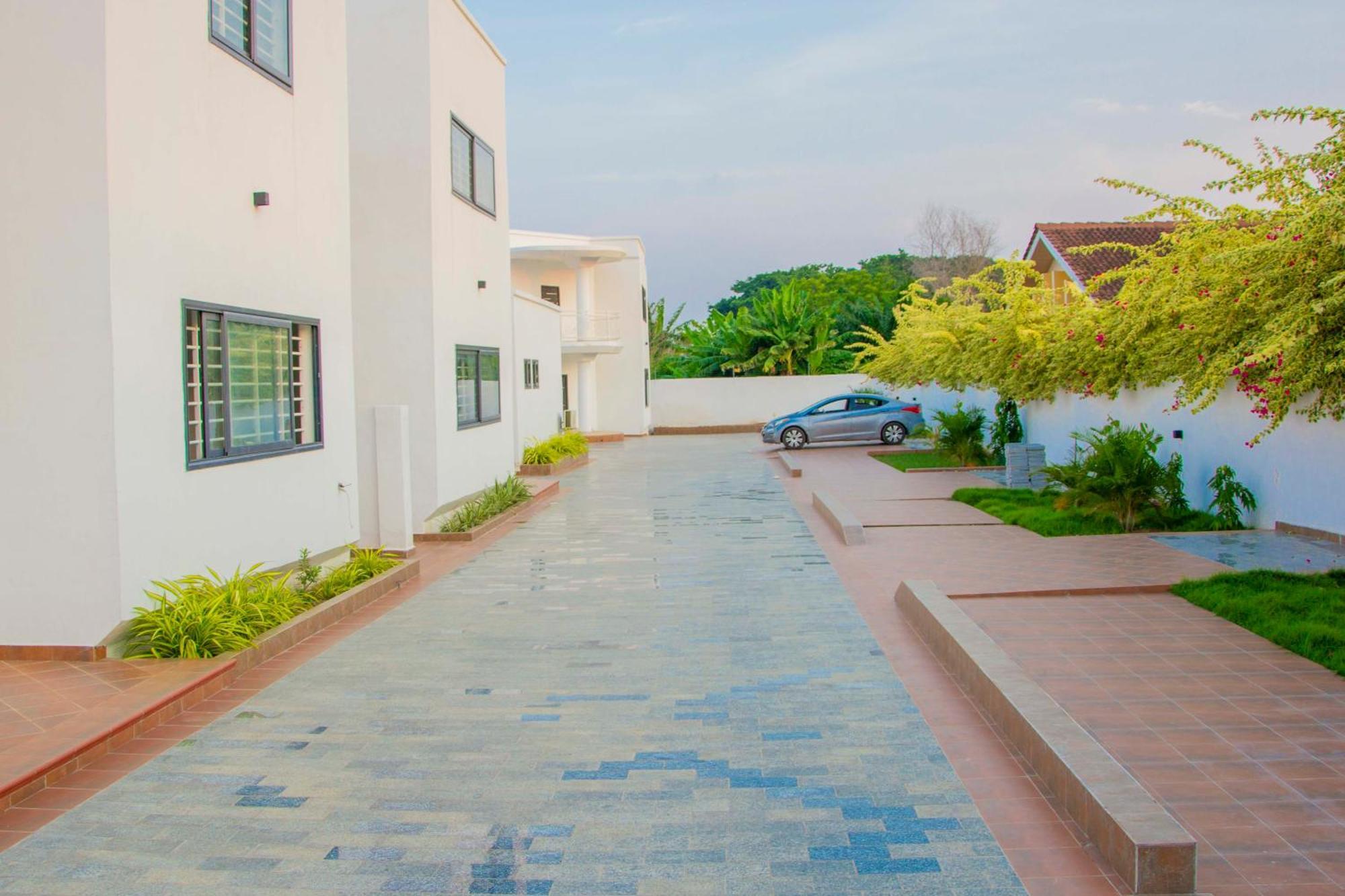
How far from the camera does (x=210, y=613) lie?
25.3 feet

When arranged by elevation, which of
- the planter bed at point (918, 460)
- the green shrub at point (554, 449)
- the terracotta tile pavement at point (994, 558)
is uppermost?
the green shrub at point (554, 449)

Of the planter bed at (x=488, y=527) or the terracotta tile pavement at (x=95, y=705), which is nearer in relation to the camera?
the terracotta tile pavement at (x=95, y=705)

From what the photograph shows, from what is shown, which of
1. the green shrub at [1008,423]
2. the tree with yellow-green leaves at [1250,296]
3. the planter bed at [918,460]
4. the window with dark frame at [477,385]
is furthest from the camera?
the planter bed at [918,460]

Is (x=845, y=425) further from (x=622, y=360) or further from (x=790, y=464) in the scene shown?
(x=622, y=360)

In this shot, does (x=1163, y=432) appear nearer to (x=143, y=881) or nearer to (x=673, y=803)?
(x=673, y=803)

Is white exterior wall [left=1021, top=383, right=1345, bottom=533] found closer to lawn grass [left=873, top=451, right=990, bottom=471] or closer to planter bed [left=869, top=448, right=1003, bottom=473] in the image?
planter bed [left=869, top=448, right=1003, bottom=473]

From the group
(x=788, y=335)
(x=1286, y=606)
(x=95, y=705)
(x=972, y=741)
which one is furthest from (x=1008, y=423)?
(x=788, y=335)

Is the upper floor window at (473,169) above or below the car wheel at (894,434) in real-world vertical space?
above

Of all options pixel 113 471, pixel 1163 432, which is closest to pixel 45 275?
pixel 113 471

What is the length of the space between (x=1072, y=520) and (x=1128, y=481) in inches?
31.2

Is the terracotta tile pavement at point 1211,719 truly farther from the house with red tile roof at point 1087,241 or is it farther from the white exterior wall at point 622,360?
the white exterior wall at point 622,360

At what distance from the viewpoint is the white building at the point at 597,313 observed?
120ft

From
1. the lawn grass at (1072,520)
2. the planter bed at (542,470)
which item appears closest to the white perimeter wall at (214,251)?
the lawn grass at (1072,520)

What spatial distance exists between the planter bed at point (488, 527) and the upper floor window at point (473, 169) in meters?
4.48
